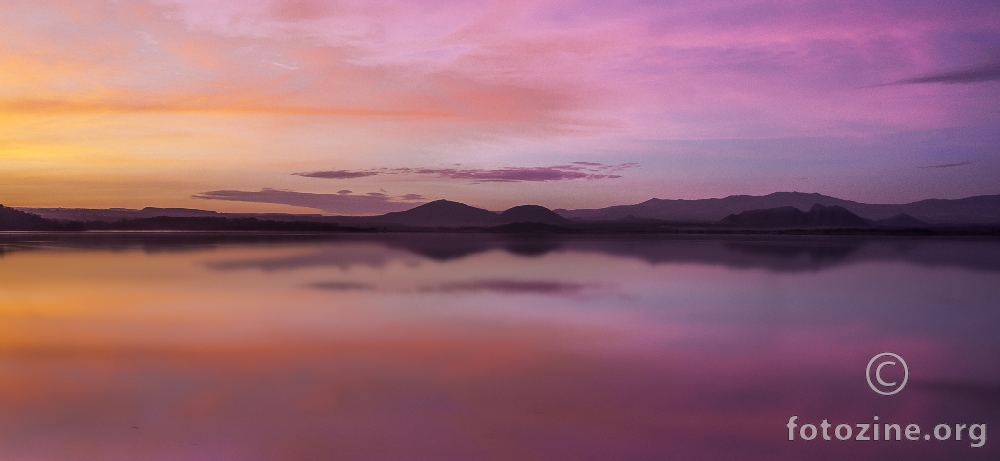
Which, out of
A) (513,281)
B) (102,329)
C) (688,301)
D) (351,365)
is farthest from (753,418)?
(513,281)

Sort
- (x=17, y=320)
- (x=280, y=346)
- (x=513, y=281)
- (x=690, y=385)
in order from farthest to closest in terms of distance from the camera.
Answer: (x=513, y=281)
(x=17, y=320)
(x=280, y=346)
(x=690, y=385)

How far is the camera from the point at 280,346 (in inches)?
295

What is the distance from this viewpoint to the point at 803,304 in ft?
35.6

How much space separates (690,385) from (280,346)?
4.66 m

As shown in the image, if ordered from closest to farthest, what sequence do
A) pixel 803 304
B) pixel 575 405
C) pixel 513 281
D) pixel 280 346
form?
pixel 575 405 → pixel 280 346 → pixel 803 304 → pixel 513 281

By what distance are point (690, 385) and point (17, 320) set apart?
9.39m

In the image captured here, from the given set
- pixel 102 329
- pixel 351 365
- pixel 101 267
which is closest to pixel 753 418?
pixel 351 365

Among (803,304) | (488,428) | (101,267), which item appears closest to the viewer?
(488,428)

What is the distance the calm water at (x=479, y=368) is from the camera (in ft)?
14.9

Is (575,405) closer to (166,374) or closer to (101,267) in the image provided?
(166,374)

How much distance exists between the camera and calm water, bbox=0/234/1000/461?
4543mm

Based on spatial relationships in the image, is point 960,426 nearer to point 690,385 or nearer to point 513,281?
point 690,385

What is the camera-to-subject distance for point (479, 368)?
649cm

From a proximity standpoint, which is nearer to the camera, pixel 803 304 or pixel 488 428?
pixel 488 428
